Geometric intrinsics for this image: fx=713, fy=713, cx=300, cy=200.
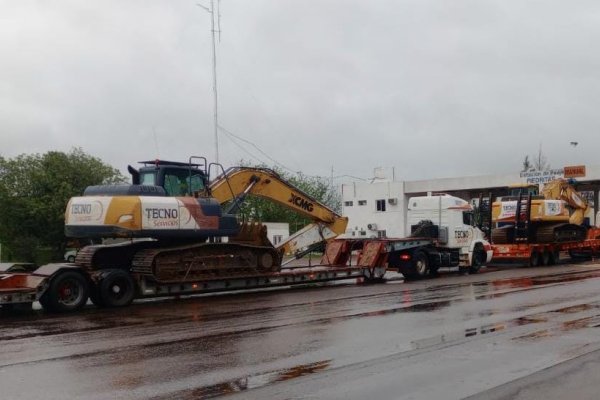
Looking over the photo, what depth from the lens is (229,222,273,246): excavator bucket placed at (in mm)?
20255

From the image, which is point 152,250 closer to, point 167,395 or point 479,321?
point 479,321

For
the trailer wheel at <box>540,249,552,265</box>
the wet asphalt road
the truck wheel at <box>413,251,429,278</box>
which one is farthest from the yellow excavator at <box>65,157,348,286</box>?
the trailer wheel at <box>540,249,552,265</box>

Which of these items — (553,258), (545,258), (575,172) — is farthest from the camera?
(575,172)

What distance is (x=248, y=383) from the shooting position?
8.14 meters

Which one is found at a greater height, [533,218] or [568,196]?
[568,196]

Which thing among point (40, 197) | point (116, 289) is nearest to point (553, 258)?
point (116, 289)

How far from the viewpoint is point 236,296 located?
19.2 meters

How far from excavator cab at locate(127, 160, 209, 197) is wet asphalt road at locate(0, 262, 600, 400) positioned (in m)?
3.19

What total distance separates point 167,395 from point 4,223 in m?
53.8

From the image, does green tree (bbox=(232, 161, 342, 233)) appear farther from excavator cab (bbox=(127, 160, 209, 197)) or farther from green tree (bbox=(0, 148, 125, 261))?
excavator cab (bbox=(127, 160, 209, 197))

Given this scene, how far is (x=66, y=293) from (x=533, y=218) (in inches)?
861

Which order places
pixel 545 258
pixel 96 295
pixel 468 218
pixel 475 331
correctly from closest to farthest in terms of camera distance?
pixel 475 331
pixel 96 295
pixel 468 218
pixel 545 258

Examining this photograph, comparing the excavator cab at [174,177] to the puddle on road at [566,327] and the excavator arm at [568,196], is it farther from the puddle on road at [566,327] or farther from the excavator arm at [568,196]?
the excavator arm at [568,196]

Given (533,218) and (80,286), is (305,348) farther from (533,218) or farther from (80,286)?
(533,218)
